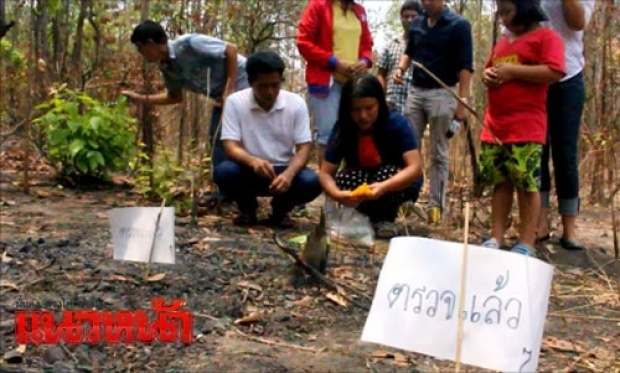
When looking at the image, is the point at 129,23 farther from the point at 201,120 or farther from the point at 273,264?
the point at 273,264

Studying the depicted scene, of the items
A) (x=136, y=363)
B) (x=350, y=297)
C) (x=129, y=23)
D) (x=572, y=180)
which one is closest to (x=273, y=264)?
(x=350, y=297)

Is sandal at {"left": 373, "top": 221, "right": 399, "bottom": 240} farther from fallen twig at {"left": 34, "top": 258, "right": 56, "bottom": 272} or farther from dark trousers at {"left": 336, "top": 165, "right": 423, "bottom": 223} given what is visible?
fallen twig at {"left": 34, "top": 258, "right": 56, "bottom": 272}

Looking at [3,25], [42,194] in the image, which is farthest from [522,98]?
[42,194]

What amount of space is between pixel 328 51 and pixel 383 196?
0.92m

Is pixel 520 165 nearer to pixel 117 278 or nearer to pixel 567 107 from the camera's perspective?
pixel 567 107

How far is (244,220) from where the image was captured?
11.9ft

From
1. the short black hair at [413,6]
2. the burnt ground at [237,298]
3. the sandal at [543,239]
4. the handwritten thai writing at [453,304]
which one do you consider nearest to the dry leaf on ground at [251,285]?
the burnt ground at [237,298]

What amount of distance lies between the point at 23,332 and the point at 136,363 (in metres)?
0.33

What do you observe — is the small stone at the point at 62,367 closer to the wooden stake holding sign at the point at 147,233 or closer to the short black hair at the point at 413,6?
the wooden stake holding sign at the point at 147,233

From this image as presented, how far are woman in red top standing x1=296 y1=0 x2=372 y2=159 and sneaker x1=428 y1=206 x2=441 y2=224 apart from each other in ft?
2.06

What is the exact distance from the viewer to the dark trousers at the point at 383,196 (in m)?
3.40

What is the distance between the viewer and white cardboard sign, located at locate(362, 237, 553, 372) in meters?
1.26

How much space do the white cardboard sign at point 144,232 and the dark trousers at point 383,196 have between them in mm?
1238

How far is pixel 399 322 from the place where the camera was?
4.34 ft
